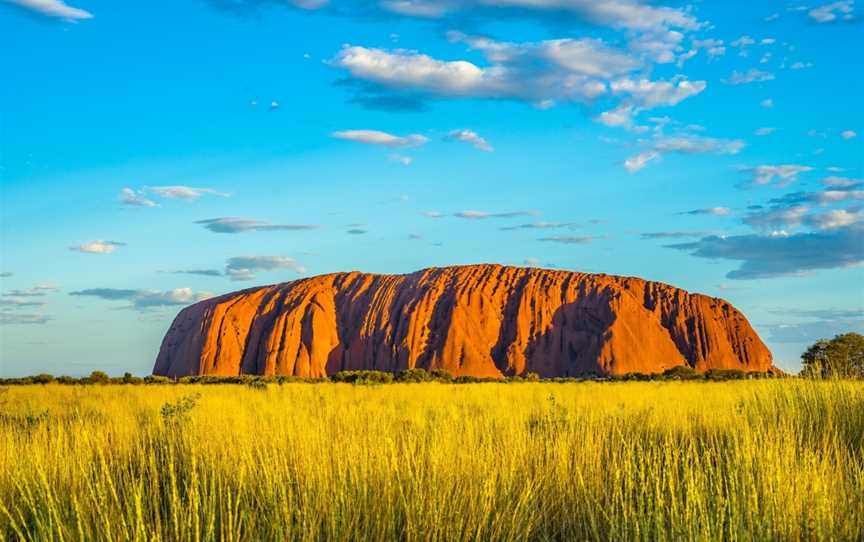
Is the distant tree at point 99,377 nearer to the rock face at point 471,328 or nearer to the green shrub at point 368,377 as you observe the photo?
the green shrub at point 368,377

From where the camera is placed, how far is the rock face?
2569 inches

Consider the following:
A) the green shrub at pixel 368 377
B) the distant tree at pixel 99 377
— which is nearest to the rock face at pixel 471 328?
the green shrub at pixel 368 377

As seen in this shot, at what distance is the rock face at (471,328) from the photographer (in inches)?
2569

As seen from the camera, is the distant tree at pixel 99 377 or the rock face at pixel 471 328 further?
the rock face at pixel 471 328

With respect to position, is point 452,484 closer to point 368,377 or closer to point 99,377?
point 368,377

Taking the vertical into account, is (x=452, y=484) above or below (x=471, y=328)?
below

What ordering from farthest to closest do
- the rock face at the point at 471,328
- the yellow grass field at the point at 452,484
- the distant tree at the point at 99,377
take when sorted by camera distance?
the rock face at the point at 471,328 → the distant tree at the point at 99,377 → the yellow grass field at the point at 452,484

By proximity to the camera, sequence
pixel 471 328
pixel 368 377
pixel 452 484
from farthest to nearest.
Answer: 1. pixel 471 328
2. pixel 368 377
3. pixel 452 484

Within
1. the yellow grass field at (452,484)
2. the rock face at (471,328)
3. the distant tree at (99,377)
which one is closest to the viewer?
the yellow grass field at (452,484)

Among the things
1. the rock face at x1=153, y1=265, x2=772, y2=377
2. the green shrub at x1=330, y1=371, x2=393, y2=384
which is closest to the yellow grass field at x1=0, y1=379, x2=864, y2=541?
the green shrub at x1=330, y1=371, x2=393, y2=384

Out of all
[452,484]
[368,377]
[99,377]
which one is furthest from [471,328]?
[452,484]

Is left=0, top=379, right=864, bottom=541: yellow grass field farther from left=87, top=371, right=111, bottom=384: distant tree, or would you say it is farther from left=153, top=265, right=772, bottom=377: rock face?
left=153, top=265, right=772, bottom=377: rock face

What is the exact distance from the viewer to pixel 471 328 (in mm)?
66750

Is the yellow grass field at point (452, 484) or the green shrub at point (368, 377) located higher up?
the yellow grass field at point (452, 484)
